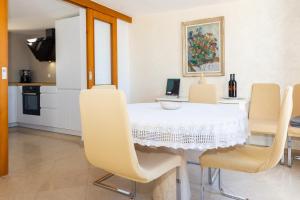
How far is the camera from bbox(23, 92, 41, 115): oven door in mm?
5051

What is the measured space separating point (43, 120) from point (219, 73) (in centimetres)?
353

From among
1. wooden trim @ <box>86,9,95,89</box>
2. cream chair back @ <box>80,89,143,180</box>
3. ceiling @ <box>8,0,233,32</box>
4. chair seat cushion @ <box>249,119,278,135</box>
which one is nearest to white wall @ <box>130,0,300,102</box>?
ceiling @ <box>8,0,233,32</box>

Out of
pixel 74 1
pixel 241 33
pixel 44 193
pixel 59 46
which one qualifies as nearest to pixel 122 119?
pixel 44 193

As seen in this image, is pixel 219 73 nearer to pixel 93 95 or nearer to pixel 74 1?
pixel 74 1

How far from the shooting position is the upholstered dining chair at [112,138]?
131 centimetres

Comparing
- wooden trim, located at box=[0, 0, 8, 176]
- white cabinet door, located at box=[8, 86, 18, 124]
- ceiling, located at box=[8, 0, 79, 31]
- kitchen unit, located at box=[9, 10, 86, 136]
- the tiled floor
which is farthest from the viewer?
white cabinet door, located at box=[8, 86, 18, 124]

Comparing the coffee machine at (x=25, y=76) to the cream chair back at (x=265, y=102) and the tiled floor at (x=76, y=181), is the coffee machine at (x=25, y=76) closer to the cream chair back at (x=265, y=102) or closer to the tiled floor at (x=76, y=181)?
the tiled floor at (x=76, y=181)

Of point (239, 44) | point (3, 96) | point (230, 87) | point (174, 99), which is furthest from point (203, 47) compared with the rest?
point (3, 96)

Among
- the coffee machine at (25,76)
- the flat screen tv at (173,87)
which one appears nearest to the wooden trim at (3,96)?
the flat screen tv at (173,87)

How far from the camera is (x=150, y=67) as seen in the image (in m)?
4.52

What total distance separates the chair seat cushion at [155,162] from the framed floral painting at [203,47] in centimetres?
245

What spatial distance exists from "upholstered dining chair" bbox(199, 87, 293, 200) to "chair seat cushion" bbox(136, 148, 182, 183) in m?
0.23

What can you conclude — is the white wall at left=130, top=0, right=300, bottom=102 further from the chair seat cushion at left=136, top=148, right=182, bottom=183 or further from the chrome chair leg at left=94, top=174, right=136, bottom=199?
the chair seat cushion at left=136, top=148, right=182, bottom=183

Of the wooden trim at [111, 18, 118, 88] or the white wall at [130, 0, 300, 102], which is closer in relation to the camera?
the white wall at [130, 0, 300, 102]
